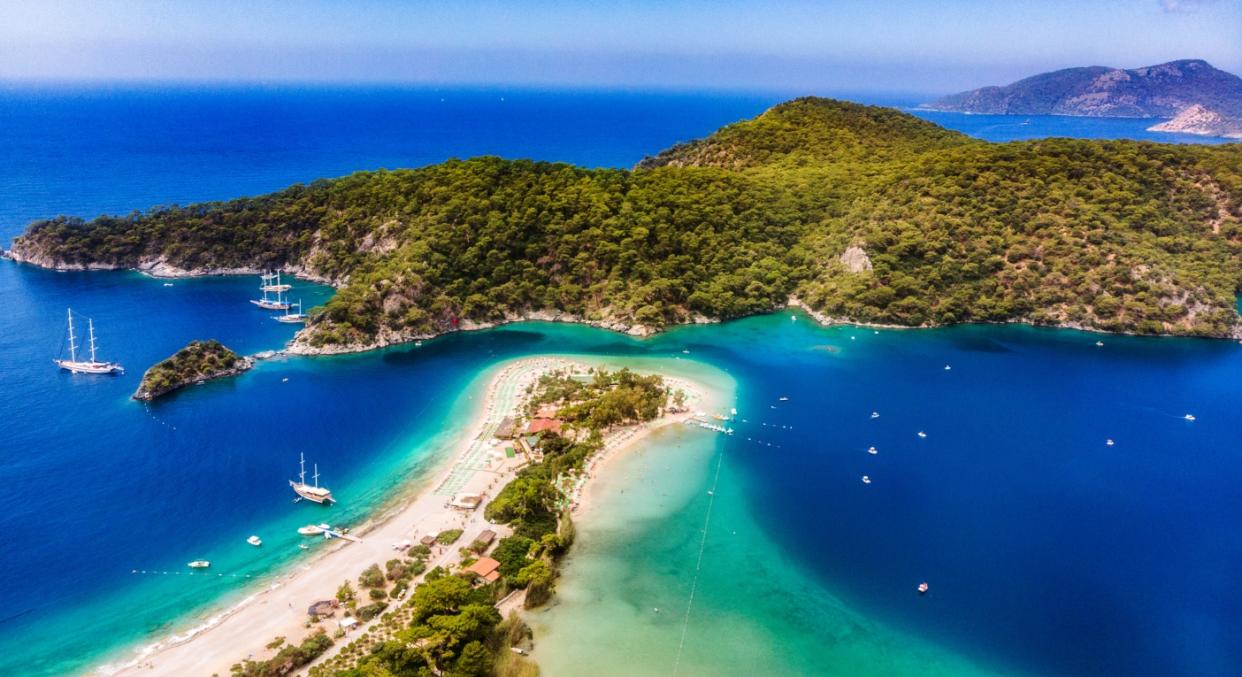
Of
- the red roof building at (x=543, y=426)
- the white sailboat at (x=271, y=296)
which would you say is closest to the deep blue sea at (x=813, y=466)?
the white sailboat at (x=271, y=296)

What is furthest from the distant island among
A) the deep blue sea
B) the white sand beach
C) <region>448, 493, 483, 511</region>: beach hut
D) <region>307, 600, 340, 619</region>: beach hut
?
<region>307, 600, 340, 619</region>: beach hut

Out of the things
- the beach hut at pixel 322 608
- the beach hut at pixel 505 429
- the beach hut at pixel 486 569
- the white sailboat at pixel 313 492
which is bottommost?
the beach hut at pixel 322 608

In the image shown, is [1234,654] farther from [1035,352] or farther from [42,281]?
[42,281]

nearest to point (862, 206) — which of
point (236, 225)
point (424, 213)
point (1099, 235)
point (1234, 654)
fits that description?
point (1099, 235)

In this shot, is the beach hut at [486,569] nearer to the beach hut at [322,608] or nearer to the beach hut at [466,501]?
the beach hut at [466,501]

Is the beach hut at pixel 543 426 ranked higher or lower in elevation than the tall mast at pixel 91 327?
lower

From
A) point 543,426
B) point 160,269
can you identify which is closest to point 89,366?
point 160,269

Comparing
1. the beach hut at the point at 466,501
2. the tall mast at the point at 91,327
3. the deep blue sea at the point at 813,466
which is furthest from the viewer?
the tall mast at the point at 91,327
